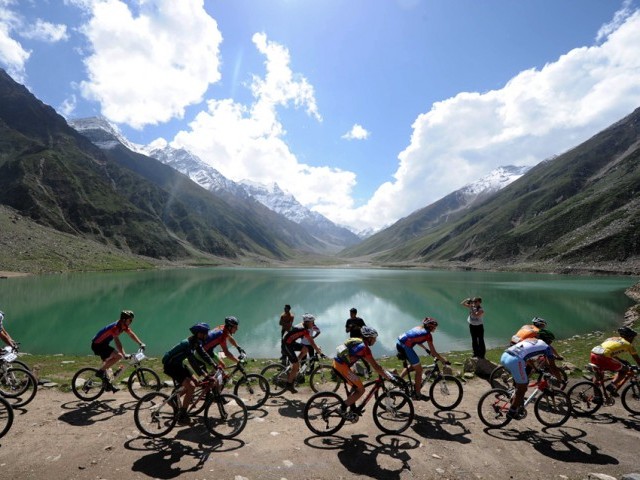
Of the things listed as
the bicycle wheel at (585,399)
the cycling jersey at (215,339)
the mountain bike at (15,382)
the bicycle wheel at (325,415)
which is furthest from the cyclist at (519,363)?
the mountain bike at (15,382)

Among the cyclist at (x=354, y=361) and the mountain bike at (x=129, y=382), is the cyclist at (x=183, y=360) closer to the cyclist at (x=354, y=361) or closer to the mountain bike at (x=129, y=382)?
the mountain bike at (x=129, y=382)

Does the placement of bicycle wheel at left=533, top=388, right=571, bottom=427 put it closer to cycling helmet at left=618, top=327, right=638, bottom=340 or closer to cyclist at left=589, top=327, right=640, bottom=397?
cyclist at left=589, top=327, right=640, bottom=397

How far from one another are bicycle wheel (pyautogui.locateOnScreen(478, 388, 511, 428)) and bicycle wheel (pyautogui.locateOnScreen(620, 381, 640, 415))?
14.3ft

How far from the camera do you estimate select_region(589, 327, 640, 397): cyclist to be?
11672 millimetres

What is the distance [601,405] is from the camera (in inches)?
464

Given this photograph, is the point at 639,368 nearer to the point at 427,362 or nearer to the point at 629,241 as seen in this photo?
the point at 427,362

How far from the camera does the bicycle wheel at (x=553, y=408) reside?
11.0 meters

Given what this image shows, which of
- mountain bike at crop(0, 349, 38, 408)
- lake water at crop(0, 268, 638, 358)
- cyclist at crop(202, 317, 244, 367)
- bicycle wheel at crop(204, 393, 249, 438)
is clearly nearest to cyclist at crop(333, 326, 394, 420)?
bicycle wheel at crop(204, 393, 249, 438)

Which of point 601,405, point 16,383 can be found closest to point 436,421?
point 601,405

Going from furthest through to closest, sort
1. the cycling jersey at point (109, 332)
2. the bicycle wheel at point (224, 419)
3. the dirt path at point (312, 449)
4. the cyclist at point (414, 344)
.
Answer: the cycling jersey at point (109, 332) → the cyclist at point (414, 344) → the bicycle wheel at point (224, 419) → the dirt path at point (312, 449)

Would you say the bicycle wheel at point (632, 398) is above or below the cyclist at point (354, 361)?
below

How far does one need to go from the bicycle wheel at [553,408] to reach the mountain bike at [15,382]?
16.7 meters

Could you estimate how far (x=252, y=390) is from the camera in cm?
1369

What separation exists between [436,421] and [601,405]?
5.31m
